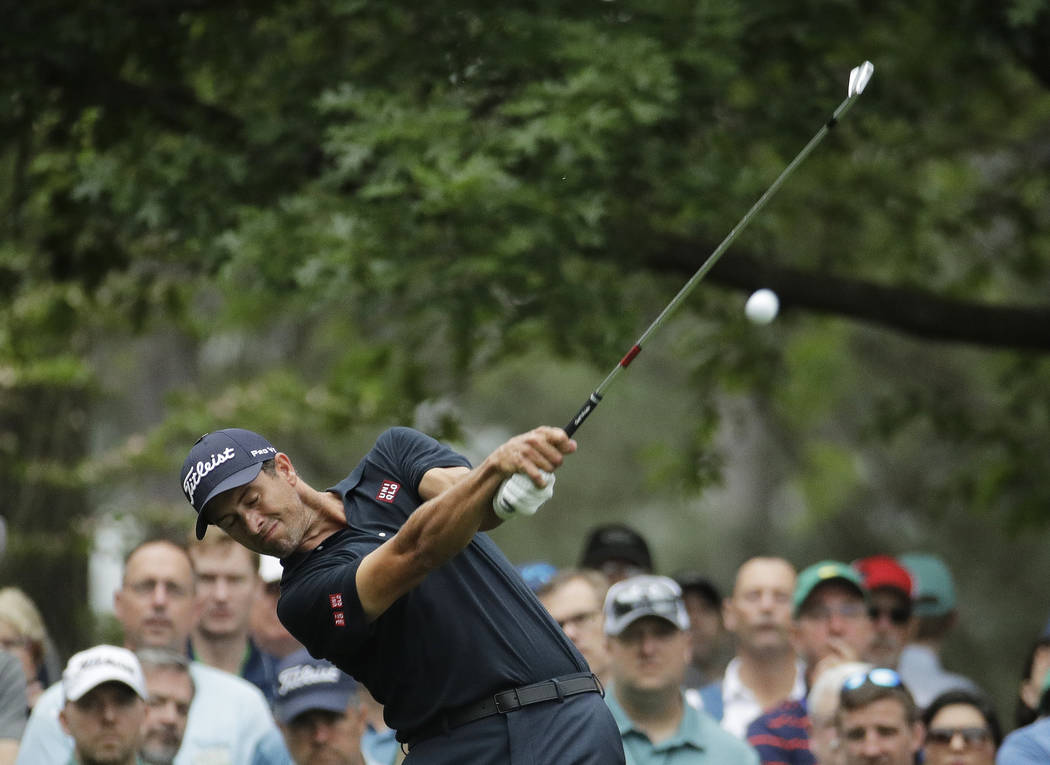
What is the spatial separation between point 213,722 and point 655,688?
5.90ft

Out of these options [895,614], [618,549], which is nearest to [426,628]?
[618,549]

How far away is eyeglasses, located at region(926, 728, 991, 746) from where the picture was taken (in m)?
7.13

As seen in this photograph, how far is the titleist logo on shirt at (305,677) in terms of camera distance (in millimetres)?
6938

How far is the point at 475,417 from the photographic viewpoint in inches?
984

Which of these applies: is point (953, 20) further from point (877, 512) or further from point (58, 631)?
point (877, 512)

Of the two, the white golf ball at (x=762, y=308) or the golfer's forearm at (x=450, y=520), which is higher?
the white golf ball at (x=762, y=308)

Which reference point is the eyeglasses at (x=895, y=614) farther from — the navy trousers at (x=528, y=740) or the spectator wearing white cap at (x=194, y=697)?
the navy trousers at (x=528, y=740)

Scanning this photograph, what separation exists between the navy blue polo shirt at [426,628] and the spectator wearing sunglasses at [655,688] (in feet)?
6.07

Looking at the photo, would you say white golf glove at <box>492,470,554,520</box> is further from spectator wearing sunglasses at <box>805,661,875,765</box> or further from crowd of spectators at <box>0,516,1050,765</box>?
spectator wearing sunglasses at <box>805,661,875,765</box>

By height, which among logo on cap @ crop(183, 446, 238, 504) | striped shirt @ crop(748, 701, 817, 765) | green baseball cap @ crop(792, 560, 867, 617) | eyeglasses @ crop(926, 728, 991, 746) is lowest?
eyeglasses @ crop(926, 728, 991, 746)

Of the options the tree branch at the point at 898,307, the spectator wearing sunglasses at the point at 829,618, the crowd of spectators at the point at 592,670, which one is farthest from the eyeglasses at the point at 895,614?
the tree branch at the point at 898,307

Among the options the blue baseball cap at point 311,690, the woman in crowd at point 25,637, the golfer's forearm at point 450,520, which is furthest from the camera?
the woman in crowd at point 25,637

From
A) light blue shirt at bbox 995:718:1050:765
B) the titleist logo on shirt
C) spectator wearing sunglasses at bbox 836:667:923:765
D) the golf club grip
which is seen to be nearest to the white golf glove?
the golf club grip

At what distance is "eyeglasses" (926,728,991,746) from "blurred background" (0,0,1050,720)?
8.39 ft
